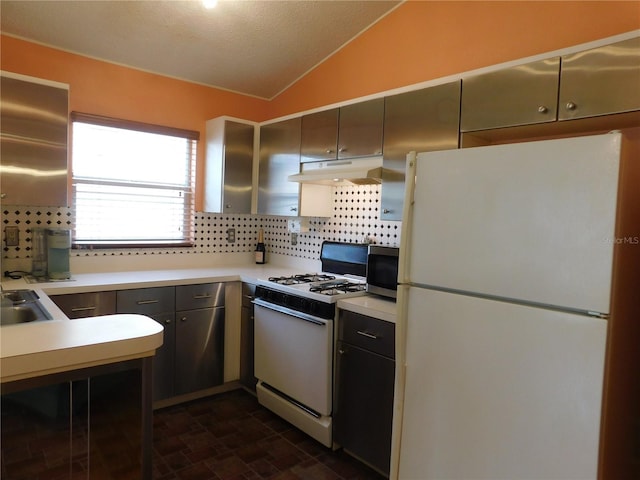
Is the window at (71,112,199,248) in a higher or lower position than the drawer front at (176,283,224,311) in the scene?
higher

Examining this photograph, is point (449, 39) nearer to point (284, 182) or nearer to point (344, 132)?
point (344, 132)

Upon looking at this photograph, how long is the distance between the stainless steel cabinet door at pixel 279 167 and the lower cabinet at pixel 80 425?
1.88 metres

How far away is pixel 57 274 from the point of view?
2.77 metres

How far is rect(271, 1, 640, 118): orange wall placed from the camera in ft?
6.73

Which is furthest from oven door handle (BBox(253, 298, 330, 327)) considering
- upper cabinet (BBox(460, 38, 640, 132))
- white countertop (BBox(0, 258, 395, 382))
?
upper cabinet (BBox(460, 38, 640, 132))

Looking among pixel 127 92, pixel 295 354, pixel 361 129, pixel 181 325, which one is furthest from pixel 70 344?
pixel 127 92

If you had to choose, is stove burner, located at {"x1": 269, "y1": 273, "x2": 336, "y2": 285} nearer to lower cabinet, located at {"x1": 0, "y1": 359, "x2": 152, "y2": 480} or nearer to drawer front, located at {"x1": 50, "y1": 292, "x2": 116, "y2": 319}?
drawer front, located at {"x1": 50, "y1": 292, "x2": 116, "y2": 319}

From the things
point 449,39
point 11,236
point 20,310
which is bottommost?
point 20,310

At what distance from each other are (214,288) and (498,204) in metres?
2.23

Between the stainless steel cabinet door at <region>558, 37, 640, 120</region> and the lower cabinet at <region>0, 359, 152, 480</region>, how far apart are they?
2.00m

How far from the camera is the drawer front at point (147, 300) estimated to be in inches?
108

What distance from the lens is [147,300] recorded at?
9.30 ft

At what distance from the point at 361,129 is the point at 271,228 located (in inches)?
62.9

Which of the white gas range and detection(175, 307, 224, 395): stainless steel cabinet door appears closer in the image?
the white gas range
